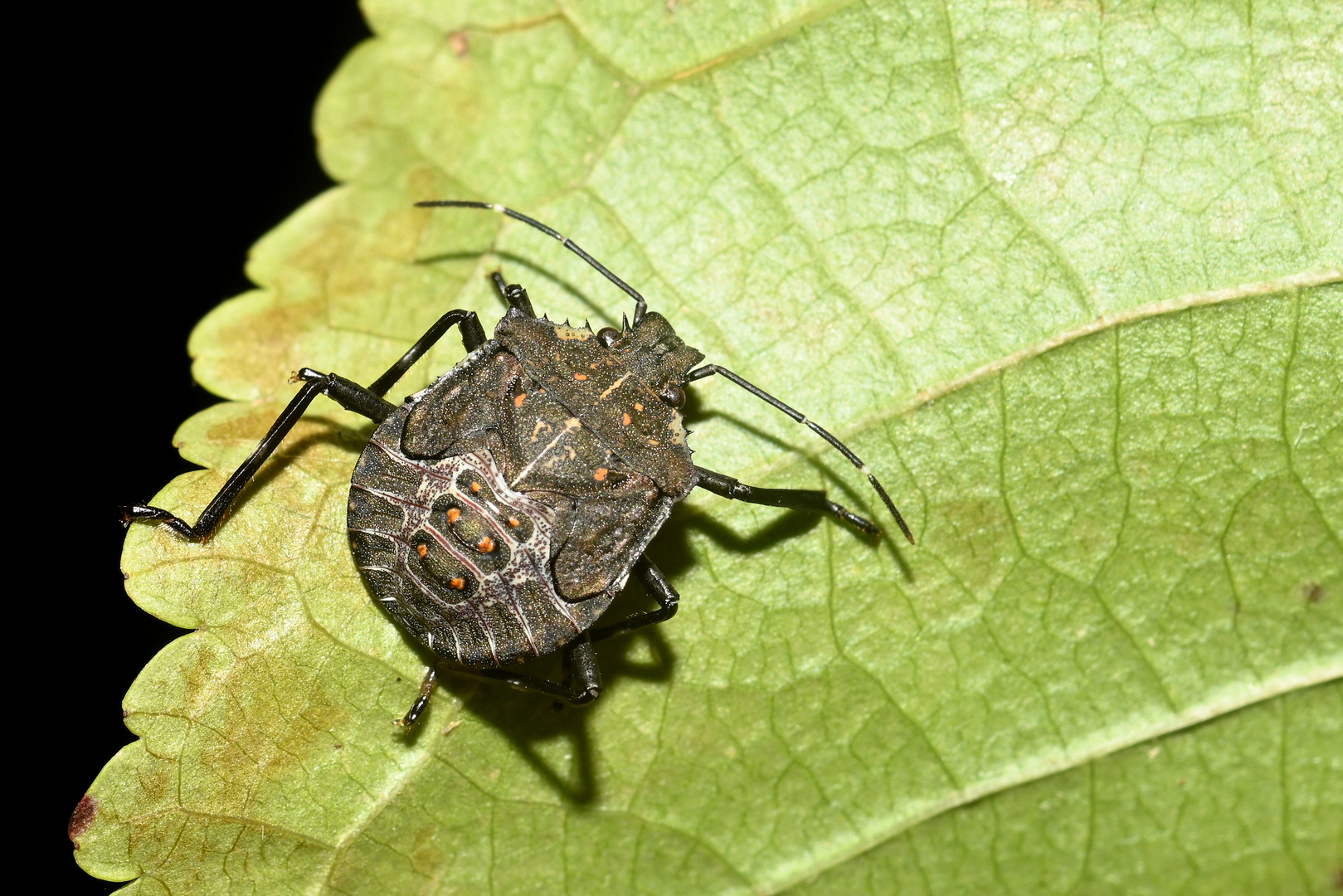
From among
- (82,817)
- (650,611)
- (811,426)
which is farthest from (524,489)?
(82,817)

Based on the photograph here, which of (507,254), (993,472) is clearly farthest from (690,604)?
(507,254)

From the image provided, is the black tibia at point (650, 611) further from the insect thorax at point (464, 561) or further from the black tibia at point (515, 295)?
the black tibia at point (515, 295)

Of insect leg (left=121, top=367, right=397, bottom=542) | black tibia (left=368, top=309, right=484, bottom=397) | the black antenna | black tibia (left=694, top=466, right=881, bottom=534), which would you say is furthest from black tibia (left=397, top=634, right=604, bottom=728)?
the black antenna

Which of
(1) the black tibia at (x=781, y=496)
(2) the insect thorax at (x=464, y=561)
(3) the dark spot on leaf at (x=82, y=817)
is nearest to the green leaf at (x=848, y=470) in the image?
(3) the dark spot on leaf at (x=82, y=817)

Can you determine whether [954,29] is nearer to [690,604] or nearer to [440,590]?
[690,604]

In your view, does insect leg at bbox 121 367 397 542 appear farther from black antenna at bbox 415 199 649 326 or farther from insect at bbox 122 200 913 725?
black antenna at bbox 415 199 649 326

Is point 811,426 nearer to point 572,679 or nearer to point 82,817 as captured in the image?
point 572,679
